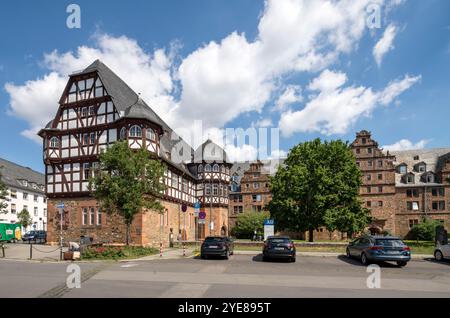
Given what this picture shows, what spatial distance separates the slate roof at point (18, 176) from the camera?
6562 centimetres

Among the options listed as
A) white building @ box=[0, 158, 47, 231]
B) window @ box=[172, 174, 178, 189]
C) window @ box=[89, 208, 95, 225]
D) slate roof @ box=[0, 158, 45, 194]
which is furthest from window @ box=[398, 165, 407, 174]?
slate roof @ box=[0, 158, 45, 194]

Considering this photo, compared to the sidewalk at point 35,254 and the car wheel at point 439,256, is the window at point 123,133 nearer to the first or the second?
the sidewalk at point 35,254

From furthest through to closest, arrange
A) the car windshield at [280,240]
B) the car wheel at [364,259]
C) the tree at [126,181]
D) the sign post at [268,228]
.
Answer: the sign post at [268,228]
the tree at [126,181]
the car windshield at [280,240]
the car wheel at [364,259]

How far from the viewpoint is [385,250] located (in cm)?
1814

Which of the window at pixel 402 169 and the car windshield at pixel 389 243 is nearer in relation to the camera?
the car windshield at pixel 389 243

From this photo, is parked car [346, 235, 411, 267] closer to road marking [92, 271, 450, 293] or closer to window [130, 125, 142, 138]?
road marking [92, 271, 450, 293]

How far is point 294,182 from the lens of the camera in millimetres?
37938

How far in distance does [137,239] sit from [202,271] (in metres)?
17.8

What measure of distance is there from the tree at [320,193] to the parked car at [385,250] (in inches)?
672

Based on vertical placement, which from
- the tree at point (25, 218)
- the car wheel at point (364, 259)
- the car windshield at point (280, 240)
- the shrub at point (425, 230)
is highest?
the car windshield at point (280, 240)

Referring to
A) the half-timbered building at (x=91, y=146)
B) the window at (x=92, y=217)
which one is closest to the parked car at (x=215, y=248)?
the half-timbered building at (x=91, y=146)

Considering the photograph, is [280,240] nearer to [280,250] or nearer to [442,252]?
[280,250]
